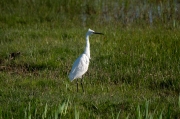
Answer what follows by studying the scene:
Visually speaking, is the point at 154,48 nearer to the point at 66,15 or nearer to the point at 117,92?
the point at 117,92

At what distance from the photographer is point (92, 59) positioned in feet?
29.5

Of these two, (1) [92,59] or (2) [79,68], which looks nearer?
(2) [79,68]

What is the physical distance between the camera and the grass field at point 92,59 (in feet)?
19.7

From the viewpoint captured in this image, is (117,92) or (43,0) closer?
(117,92)

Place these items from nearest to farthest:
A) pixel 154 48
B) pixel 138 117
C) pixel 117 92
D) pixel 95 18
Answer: pixel 138 117
pixel 117 92
pixel 154 48
pixel 95 18

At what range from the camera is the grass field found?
236 inches

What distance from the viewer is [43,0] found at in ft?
47.9

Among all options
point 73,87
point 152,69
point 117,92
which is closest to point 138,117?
point 117,92

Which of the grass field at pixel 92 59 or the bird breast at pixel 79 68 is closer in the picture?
the grass field at pixel 92 59

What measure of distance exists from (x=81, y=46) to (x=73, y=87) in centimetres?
259

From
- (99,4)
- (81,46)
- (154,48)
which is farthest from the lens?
(99,4)

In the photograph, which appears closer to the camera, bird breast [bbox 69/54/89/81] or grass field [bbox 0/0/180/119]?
grass field [bbox 0/0/180/119]

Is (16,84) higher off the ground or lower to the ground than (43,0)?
lower

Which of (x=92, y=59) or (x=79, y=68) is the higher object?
(x=79, y=68)
